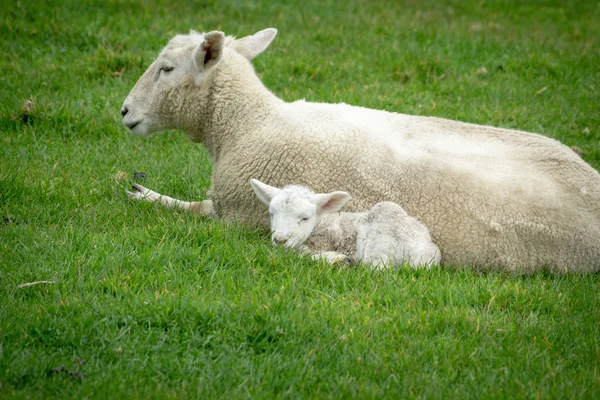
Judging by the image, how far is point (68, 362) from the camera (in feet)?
13.9

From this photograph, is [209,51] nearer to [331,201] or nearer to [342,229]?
[331,201]

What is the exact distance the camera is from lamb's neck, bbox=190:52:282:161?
6.73 m

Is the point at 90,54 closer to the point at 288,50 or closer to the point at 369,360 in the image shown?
the point at 288,50

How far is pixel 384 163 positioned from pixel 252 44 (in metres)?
1.82

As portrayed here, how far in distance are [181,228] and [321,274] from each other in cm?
116

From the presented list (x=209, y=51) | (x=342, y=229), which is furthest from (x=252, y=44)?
(x=342, y=229)

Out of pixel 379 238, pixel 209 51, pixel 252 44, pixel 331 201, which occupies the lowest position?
pixel 379 238

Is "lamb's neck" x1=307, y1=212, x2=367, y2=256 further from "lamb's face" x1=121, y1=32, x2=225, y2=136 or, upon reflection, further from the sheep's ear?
the sheep's ear

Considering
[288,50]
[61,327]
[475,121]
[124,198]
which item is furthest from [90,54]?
[61,327]

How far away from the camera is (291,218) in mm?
5730

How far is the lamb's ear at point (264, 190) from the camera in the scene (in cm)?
589

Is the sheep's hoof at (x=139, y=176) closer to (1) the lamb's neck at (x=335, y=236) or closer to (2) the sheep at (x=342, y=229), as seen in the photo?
(2) the sheep at (x=342, y=229)

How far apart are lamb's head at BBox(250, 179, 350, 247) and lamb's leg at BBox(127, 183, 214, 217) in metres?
1.02

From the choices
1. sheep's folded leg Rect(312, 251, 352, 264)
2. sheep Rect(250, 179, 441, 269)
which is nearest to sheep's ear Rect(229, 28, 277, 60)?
sheep Rect(250, 179, 441, 269)
